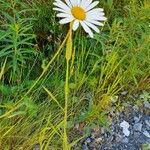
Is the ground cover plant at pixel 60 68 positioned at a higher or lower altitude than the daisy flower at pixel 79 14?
lower

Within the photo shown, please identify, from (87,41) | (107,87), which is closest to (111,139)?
(107,87)

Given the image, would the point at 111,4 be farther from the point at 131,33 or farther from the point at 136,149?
the point at 136,149

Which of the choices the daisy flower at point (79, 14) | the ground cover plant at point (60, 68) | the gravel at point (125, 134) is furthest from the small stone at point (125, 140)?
the daisy flower at point (79, 14)

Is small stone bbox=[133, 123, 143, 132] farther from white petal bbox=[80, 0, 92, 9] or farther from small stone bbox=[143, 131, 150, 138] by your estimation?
white petal bbox=[80, 0, 92, 9]

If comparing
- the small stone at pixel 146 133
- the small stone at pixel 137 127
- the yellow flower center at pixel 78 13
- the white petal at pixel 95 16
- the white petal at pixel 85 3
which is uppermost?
the white petal at pixel 85 3

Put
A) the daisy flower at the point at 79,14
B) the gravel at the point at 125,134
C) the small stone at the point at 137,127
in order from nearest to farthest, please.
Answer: the daisy flower at the point at 79,14
the gravel at the point at 125,134
the small stone at the point at 137,127

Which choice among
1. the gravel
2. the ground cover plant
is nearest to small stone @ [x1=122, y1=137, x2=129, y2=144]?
the gravel

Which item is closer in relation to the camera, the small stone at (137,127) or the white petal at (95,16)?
the white petal at (95,16)

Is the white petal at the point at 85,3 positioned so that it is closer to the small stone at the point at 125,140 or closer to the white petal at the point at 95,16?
the white petal at the point at 95,16
